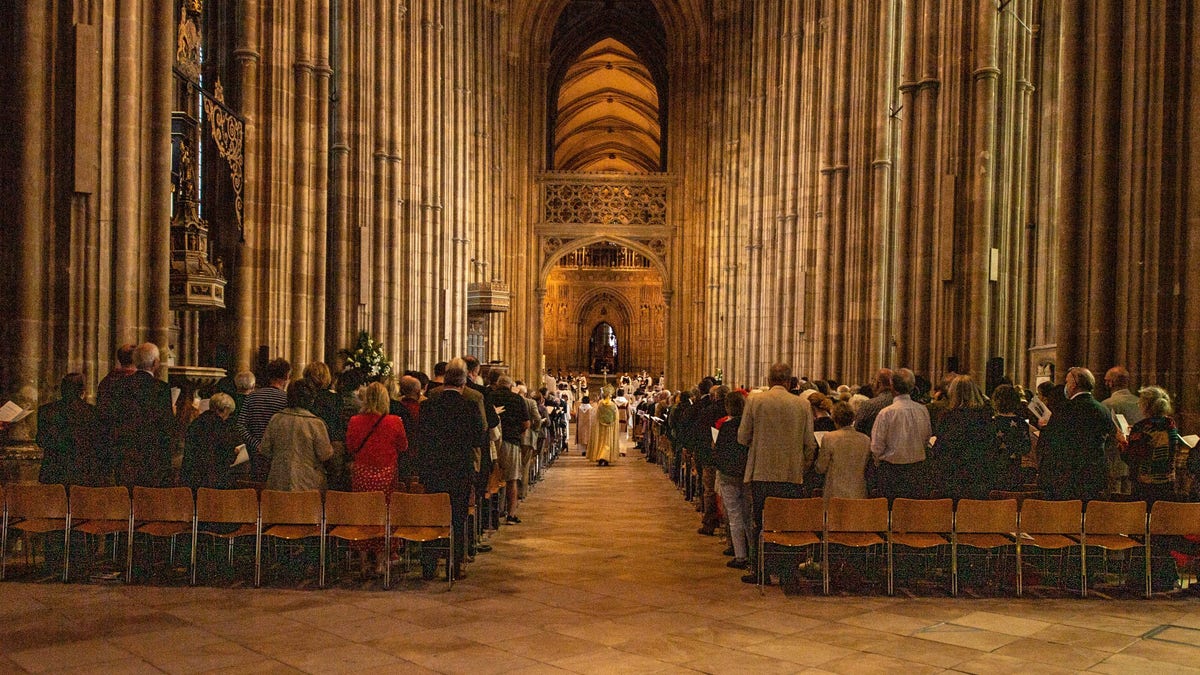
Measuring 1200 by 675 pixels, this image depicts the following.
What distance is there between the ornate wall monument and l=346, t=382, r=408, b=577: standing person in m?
2.95

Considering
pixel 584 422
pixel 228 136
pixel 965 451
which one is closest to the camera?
pixel 965 451

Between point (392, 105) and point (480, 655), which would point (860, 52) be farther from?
point (480, 655)

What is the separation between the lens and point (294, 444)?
7.68 m

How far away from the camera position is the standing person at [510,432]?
36.9 feet

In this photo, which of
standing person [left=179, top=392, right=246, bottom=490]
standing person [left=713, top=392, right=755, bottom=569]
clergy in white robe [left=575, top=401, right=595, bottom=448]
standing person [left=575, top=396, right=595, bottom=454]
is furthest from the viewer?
standing person [left=575, top=396, right=595, bottom=454]

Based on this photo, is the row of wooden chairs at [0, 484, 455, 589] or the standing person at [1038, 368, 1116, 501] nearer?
the row of wooden chairs at [0, 484, 455, 589]

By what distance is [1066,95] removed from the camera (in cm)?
1109

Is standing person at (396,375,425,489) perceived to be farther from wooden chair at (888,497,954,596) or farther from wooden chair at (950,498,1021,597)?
wooden chair at (950,498,1021,597)

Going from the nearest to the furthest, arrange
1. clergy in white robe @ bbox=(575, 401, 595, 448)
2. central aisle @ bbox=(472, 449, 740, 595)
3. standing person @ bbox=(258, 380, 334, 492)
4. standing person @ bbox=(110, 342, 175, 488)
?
standing person @ bbox=(110, 342, 175, 488) < standing person @ bbox=(258, 380, 334, 492) < central aisle @ bbox=(472, 449, 740, 595) < clergy in white robe @ bbox=(575, 401, 595, 448)

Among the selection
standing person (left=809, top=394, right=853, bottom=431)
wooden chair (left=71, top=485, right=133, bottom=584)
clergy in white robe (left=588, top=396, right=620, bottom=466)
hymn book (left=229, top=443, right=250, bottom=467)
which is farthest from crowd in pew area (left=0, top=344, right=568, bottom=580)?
clergy in white robe (left=588, top=396, right=620, bottom=466)

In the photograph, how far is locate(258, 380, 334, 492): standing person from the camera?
7.66 metres

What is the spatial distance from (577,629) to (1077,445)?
13.3 ft

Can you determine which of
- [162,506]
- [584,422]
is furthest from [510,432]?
[584,422]

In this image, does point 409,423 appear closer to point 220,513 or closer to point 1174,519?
point 220,513
